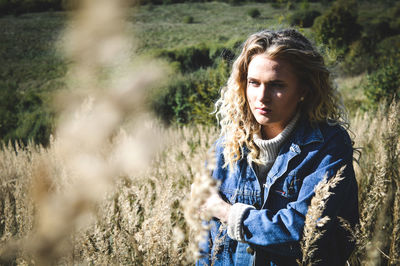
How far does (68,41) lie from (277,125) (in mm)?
1618

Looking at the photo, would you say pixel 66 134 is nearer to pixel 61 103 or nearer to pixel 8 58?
pixel 61 103

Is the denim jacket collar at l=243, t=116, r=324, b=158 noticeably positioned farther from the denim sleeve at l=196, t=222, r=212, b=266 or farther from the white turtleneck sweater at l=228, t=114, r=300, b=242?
the denim sleeve at l=196, t=222, r=212, b=266

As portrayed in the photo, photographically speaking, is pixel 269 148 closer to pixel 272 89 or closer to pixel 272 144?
pixel 272 144

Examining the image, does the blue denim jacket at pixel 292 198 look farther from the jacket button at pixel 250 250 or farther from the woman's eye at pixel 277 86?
the woman's eye at pixel 277 86

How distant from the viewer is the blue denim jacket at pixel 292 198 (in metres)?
1.33

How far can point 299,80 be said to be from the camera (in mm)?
1707

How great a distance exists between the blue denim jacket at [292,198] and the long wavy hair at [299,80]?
0.24 ft

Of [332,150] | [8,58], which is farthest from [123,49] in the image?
[332,150]

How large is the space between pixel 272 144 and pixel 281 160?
0.44 feet

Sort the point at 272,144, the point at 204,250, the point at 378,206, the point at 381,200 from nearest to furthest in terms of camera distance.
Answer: the point at 204,250 → the point at 272,144 → the point at 378,206 → the point at 381,200

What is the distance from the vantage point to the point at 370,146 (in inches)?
154

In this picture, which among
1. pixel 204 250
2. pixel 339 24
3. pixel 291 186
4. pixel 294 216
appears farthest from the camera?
pixel 339 24

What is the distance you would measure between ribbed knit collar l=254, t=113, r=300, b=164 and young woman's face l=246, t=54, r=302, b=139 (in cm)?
7

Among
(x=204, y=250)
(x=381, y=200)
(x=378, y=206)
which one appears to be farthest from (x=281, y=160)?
(x=381, y=200)
